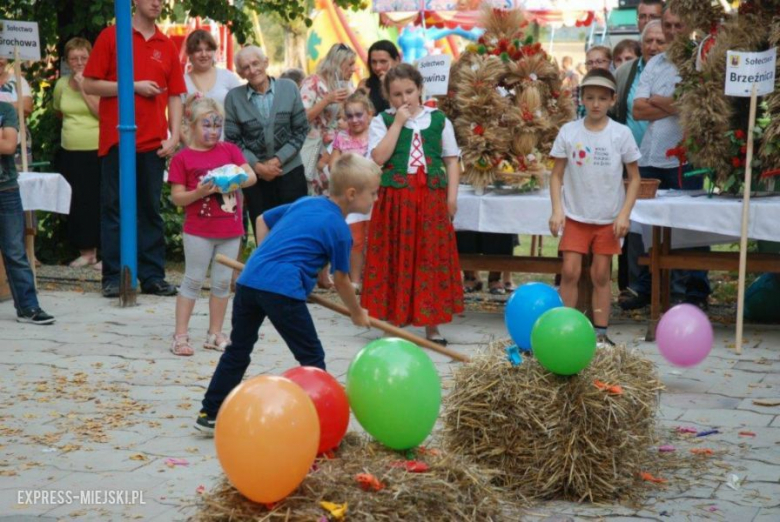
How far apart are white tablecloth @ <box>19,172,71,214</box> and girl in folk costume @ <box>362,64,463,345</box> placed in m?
2.83

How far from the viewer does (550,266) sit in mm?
8555

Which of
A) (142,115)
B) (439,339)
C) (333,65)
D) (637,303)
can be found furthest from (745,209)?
(142,115)

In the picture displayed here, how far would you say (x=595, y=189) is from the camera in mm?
7512

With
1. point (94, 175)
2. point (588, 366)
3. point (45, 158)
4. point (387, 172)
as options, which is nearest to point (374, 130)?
point (387, 172)

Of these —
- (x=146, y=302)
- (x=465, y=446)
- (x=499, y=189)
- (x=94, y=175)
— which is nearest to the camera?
(x=465, y=446)

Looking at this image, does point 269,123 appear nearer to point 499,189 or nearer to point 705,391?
point 499,189

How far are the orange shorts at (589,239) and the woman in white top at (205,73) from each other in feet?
12.6

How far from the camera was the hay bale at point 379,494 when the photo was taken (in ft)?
11.3

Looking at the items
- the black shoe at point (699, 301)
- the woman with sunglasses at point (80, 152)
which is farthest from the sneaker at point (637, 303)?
the woman with sunglasses at point (80, 152)

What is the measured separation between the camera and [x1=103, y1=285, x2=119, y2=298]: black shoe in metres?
9.39

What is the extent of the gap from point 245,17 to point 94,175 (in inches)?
94.9

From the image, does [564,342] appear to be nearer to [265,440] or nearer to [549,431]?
[549,431]

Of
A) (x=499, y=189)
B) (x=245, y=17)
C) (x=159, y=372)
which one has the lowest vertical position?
(x=159, y=372)

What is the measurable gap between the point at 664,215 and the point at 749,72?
111 cm
